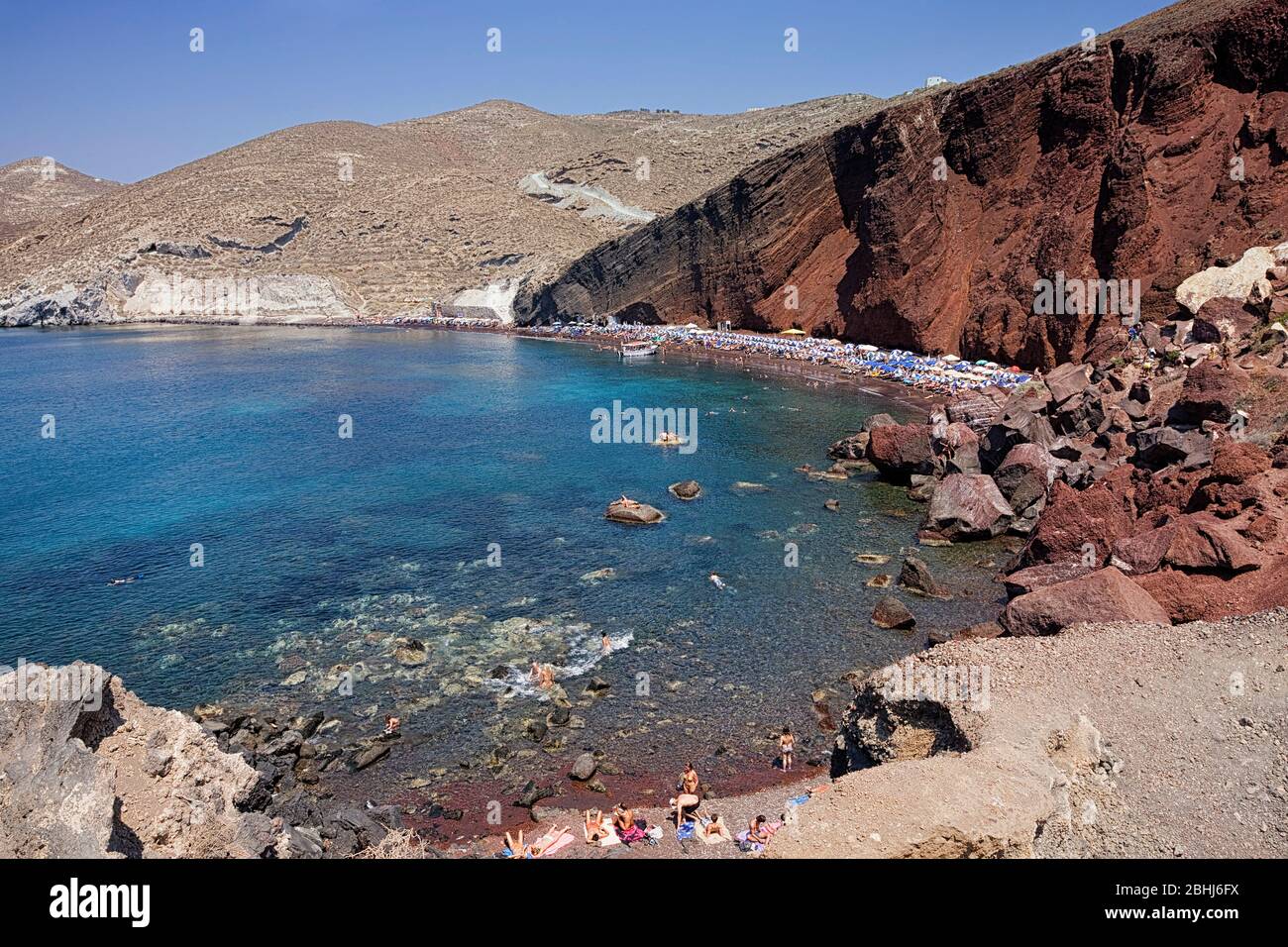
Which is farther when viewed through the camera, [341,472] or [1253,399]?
[341,472]

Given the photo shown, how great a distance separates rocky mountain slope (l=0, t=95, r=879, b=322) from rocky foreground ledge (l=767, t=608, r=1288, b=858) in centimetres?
9629

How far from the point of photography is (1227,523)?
19359 mm

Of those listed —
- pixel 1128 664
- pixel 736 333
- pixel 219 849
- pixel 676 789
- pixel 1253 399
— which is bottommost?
pixel 676 789

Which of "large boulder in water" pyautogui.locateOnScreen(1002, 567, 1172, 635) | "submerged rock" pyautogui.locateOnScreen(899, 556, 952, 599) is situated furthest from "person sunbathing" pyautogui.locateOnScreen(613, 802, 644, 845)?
"submerged rock" pyautogui.locateOnScreen(899, 556, 952, 599)

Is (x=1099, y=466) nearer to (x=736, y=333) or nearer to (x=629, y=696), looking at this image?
(x=629, y=696)

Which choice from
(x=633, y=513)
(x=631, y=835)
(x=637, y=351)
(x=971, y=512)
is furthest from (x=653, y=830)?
(x=637, y=351)

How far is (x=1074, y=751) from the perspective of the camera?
12281 mm

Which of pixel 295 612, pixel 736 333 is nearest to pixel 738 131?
pixel 736 333

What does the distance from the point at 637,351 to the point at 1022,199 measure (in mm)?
36373

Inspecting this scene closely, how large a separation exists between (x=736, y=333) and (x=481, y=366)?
25.9 m

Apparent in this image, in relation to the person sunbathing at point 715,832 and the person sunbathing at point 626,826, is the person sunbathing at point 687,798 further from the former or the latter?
the person sunbathing at point 626,826

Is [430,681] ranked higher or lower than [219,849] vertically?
lower

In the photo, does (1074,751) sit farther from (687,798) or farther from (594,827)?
(594,827)

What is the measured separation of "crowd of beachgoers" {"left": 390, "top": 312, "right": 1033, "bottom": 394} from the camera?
55250mm
